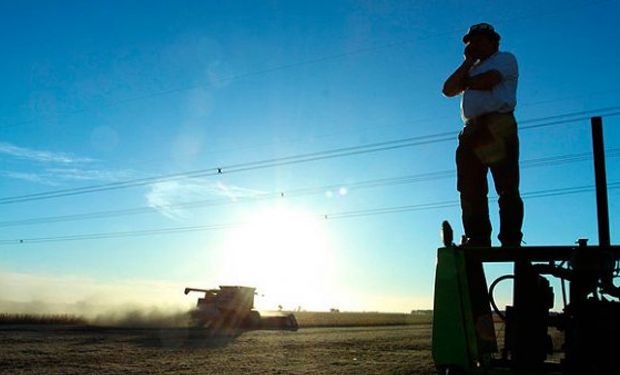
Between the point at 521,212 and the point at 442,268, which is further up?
the point at 521,212

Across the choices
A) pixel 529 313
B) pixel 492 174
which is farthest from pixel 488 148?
pixel 529 313

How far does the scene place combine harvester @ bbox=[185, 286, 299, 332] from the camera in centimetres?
4078

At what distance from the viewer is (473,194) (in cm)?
451

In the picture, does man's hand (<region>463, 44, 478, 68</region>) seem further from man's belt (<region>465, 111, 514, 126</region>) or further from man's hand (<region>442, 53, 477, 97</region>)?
man's belt (<region>465, 111, 514, 126</region>)

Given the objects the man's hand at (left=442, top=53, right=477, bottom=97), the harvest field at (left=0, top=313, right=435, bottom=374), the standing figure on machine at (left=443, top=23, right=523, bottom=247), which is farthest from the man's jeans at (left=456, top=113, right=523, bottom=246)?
the harvest field at (left=0, top=313, right=435, bottom=374)

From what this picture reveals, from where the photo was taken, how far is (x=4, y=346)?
19.9 m

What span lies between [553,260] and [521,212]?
831mm

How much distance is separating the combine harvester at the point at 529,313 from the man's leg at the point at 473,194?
2.42 ft

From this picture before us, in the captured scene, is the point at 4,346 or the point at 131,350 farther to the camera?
the point at 4,346

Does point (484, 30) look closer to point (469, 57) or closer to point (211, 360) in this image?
point (469, 57)

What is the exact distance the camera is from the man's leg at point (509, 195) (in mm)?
4281

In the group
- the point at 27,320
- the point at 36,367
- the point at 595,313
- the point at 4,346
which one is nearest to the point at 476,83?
the point at 595,313

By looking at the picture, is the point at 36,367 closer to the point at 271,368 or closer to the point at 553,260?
the point at 271,368

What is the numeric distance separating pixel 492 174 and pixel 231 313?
38009 mm
